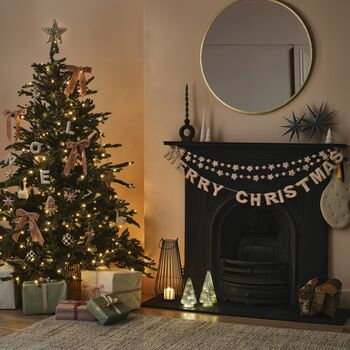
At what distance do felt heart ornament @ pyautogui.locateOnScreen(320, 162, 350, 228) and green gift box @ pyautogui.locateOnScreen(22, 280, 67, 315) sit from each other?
77.6 inches

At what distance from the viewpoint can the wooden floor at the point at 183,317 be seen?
4.48m

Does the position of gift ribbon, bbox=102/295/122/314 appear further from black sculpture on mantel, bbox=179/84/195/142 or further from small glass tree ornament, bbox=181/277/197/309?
black sculpture on mantel, bbox=179/84/195/142

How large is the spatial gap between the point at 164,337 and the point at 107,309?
1.63ft

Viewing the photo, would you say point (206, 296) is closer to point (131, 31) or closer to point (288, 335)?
point (288, 335)

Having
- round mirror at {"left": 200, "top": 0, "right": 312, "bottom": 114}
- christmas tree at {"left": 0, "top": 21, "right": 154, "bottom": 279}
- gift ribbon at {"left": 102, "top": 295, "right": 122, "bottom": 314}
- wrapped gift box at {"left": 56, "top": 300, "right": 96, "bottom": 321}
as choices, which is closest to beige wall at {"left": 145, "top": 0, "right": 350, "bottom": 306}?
round mirror at {"left": 200, "top": 0, "right": 312, "bottom": 114}

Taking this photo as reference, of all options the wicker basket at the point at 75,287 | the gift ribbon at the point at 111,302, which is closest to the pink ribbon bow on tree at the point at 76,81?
the wicker basket at the point at 75,287

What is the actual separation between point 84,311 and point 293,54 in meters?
2.35

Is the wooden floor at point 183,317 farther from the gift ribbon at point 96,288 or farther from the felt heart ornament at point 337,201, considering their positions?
the felt heart ornament at point 337,201

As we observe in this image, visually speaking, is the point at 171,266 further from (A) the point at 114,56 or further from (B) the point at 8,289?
(A) the point at 114,56

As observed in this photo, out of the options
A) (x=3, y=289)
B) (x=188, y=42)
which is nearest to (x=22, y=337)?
(x=3, y=289)

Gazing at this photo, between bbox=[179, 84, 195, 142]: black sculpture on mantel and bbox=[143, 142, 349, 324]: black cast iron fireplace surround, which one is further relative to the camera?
bbox=[179, 84, 195, 142]: black sculpture on mantel

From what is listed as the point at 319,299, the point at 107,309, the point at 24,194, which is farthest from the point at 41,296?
the point at 319,299

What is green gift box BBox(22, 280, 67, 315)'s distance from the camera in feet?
15.8

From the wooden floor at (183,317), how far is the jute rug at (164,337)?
0.12 m
